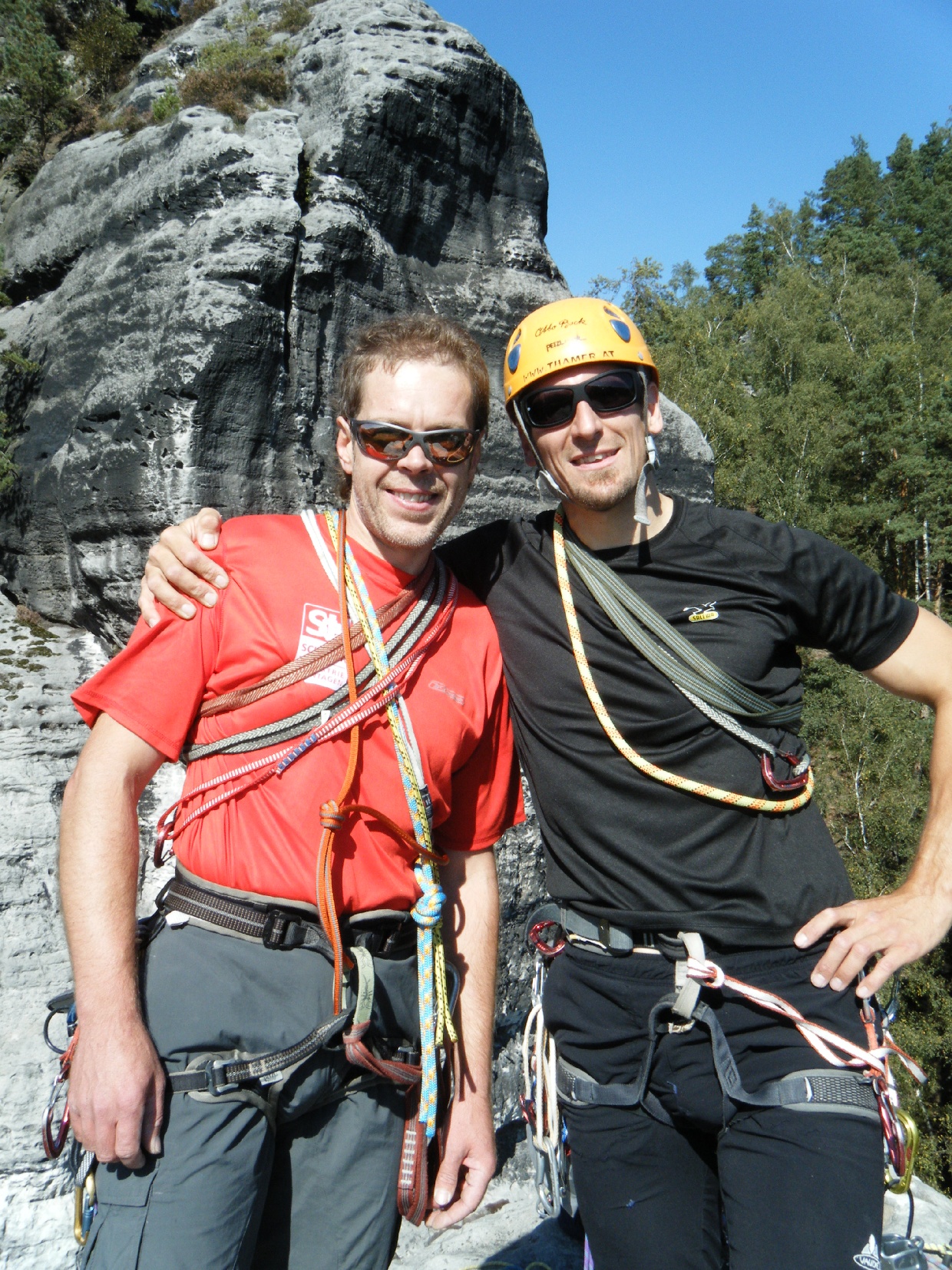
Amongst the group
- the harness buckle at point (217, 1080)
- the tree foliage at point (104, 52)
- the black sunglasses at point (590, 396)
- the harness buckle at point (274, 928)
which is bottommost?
the harness buckle at point (217, 1080)

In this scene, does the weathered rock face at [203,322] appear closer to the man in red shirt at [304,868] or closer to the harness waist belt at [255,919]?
the man in red shirt at [304,868]

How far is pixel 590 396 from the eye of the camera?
2.43m

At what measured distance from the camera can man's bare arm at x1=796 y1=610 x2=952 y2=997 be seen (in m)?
2.18

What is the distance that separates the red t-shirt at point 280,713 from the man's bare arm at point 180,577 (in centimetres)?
3

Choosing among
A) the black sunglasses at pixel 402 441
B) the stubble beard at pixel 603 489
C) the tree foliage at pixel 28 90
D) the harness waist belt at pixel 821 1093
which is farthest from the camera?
the tree foliage at pixel 28 90

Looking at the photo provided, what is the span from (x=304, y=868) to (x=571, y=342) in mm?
1666

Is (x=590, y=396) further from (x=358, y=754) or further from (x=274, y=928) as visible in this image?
(x=274, y=928)

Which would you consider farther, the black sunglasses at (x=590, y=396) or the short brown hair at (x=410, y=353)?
the black sunglasses at (x=590, y=396)

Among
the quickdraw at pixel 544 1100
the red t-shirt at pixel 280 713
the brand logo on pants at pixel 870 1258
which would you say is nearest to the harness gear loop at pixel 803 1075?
the brand logo on pants at pixel 870 1258

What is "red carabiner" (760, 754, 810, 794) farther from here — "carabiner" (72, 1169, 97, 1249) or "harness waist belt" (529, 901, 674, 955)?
"carabiner" (72, 1169, 97, 1249)

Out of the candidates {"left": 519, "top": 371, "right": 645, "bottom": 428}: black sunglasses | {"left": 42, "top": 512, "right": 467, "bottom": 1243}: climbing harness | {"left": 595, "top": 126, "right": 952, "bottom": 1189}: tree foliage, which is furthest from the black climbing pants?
{"left": 595, "top": 126, "right": 952, "bottom": 1189}: tree foliage

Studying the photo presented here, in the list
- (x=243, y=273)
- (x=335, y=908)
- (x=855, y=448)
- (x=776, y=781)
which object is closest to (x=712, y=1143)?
(x=776, y=781)

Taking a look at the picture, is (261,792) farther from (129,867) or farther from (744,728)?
(744,728)

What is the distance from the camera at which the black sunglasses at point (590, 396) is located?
7.95 feet
